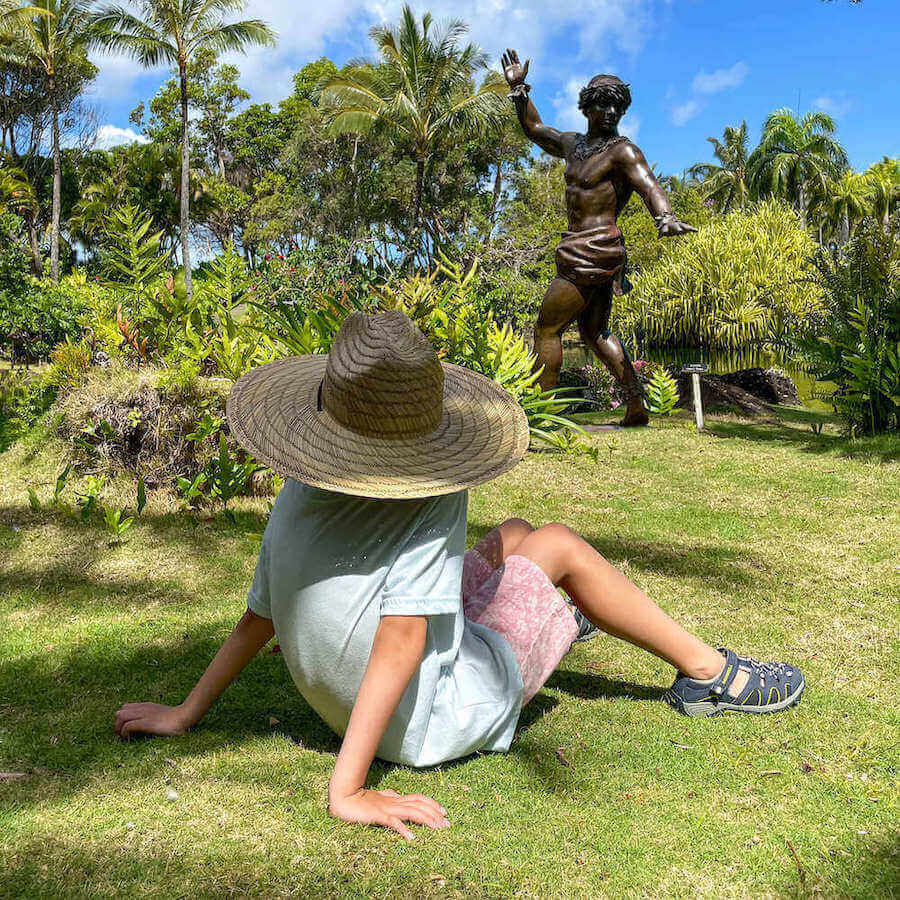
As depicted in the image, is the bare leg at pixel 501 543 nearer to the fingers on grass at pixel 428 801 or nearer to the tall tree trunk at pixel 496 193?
the fingers on grass at pixel 428 801

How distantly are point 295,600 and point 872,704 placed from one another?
77.4 inches

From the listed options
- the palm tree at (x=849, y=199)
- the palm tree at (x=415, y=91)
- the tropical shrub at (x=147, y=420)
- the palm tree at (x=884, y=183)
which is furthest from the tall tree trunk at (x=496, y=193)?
the tropical shrub at (x=147, y=420)

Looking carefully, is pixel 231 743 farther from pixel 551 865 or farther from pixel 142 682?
pixel 551 865

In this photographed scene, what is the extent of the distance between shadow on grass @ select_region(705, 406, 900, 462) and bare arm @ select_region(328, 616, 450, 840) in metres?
6.21

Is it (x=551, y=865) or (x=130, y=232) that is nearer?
(x=551, y=865)

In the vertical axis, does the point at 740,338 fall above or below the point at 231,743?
above

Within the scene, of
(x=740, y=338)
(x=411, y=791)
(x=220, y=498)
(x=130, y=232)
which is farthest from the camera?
(x=740, y=338)

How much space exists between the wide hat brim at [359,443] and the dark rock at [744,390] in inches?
400

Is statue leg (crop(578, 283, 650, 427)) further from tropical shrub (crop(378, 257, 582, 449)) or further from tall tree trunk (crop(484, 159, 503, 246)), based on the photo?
tall tree trunk (crop(484, 159, 503, 246))

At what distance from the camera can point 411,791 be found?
2193mm

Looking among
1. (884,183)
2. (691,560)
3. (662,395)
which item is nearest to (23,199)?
(662,395)

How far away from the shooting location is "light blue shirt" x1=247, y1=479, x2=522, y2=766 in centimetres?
193

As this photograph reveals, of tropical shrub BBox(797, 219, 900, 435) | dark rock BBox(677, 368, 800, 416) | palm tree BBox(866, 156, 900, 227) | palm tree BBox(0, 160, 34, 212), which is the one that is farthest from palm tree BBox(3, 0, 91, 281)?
palm tree BBox(866, 156, 900, 227)

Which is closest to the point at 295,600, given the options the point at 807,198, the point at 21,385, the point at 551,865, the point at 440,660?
the point at 440,660
